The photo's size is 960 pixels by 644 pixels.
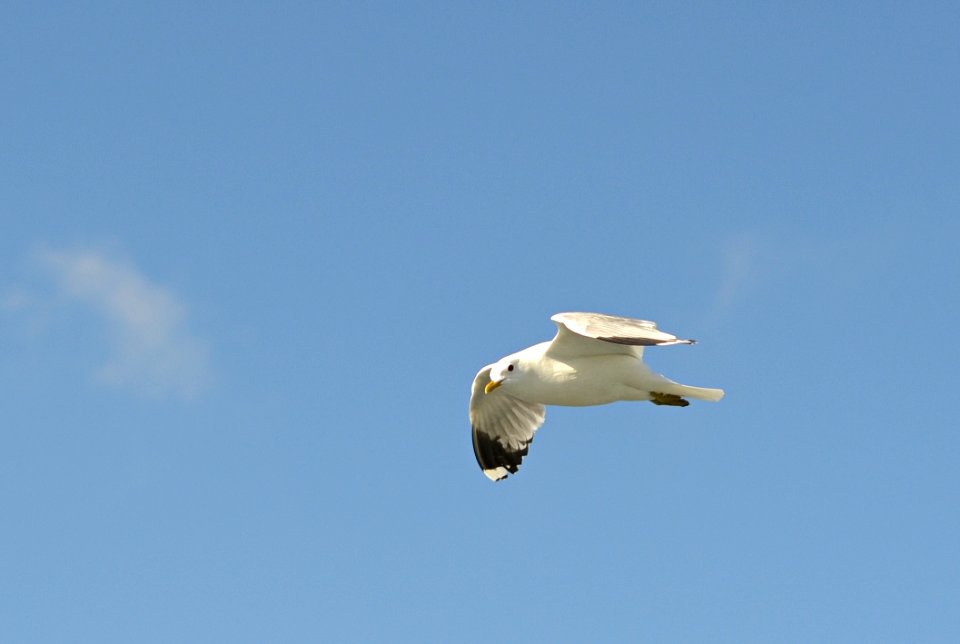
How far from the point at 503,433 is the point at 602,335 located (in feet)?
15.9

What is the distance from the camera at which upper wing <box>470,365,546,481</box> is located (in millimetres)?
15188

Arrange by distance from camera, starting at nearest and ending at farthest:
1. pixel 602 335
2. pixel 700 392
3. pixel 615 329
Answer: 1. pixel 602 335
2. pixel 615 329
3. pixel 700 392

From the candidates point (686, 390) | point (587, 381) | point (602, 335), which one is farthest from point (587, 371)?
point (602, 335)

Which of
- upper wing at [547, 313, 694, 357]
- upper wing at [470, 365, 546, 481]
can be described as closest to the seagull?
upper wing at [547, 313, 694, 357]

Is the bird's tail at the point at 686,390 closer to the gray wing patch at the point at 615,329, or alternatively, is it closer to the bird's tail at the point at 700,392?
the bird's tail at the point at 700,392

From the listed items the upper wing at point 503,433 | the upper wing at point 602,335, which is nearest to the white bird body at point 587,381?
the upper wing at point 602,335

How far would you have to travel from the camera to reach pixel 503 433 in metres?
15.4

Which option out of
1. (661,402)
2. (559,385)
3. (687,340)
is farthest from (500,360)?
(687,340)

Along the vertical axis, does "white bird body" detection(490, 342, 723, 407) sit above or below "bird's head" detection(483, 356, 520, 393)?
below

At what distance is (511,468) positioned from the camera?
1548 centimetres

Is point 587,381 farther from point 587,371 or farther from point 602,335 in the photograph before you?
point 602,335

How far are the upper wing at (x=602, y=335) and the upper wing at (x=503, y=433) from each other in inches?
119

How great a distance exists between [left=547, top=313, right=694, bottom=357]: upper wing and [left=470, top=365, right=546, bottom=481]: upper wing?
301 cm

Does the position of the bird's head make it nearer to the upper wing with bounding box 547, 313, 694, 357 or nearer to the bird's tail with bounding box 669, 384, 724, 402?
the upper wing with bounding box 547, 313, 694, 357
